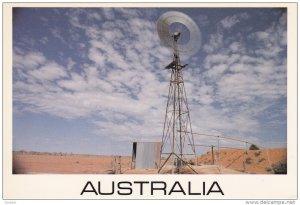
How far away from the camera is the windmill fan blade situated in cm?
1440

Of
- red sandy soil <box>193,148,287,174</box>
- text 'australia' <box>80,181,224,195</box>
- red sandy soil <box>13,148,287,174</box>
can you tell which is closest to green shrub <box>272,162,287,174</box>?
red sandy soil <box>13,148,287,174</box>

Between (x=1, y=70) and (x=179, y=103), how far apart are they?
780cm

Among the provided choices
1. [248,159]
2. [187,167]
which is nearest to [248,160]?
[248,159]

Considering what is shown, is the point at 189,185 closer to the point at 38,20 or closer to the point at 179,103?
the point at 179,103

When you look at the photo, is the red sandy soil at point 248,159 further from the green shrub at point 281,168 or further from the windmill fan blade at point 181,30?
the windmill fan blade at point 181,30

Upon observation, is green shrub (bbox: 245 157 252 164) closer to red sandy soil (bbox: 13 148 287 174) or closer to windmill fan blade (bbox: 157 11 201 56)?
red sandy soil (bbox: 13 148 287 174)

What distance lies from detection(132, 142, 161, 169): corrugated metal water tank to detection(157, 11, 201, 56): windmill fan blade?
4.95 m

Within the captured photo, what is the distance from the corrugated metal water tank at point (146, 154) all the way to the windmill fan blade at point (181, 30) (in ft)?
16.3

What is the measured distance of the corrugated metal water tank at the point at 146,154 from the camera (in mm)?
17188

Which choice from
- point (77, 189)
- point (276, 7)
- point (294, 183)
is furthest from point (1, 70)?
point (294, 183)

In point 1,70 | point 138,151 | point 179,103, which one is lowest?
point 138,151

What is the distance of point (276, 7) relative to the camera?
13.2 meters

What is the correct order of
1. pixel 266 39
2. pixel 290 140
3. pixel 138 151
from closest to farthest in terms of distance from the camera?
pixel 290 140 < pixel 266 39 < pixel 138 151

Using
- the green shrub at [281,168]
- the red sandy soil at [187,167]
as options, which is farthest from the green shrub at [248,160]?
the green shrub at [281,168]
